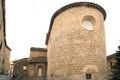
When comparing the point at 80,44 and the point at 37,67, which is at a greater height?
the point at 80,44

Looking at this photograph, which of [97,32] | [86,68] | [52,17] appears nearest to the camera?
[86,68]

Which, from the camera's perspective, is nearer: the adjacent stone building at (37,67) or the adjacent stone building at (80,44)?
the adjacent stone building at (80,44)

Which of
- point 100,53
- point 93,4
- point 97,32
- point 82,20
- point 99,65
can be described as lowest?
point 99,65

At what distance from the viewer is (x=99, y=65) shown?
19016 mm

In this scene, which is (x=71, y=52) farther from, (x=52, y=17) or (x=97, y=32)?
(x=52, y=17)

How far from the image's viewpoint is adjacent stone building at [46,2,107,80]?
1864 centimetres

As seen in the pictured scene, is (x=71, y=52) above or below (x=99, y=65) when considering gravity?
above

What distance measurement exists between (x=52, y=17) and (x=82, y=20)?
4639mm

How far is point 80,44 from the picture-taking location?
19.0 metres

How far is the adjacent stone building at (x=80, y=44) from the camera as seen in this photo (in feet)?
61.2

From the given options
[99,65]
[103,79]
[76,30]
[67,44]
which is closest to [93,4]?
[76,30]

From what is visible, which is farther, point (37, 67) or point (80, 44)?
point (37, 67)

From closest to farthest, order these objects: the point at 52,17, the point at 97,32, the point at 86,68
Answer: the point at 86,68 → the point at 97,32 → the point at 52,17

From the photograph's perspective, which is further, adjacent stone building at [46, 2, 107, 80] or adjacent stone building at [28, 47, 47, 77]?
adjacent stone building at [28, 47, 47, 77]
